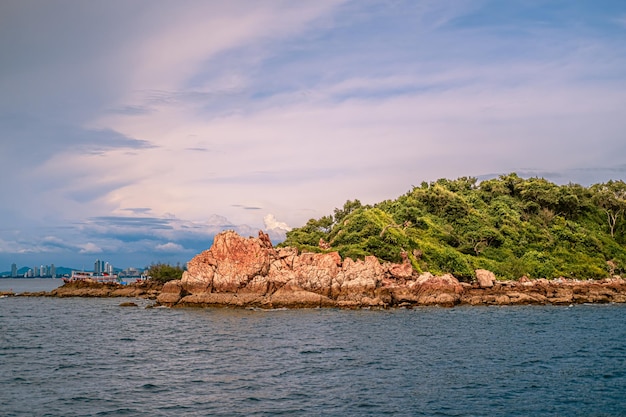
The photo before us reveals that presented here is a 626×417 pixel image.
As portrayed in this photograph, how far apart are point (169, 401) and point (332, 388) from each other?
8389 mm

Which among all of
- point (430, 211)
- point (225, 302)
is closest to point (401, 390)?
point (225, 302)

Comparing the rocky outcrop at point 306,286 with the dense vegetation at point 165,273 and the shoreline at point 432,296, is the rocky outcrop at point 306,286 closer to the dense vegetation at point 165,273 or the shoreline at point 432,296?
the shoreline at point 432,296

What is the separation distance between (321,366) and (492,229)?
80477 mm

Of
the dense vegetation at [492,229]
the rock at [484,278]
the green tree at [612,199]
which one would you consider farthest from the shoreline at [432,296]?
the green tree at [612,199]

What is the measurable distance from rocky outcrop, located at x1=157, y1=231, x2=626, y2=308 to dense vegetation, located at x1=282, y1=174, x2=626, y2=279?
9.24 metres

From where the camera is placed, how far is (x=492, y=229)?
357ft

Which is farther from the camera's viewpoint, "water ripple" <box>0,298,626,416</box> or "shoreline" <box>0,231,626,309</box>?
"shoreline" <box>0,231,626,309</box>

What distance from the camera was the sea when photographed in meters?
26.8

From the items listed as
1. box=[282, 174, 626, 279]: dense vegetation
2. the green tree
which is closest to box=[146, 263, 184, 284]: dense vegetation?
box=[282, 174, 626, 279]: dense vegetation

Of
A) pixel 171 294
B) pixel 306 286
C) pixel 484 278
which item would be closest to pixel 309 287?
pixel 306 286

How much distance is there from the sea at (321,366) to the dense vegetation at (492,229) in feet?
105

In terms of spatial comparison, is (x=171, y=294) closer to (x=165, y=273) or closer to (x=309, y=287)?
(x=309, y=287)

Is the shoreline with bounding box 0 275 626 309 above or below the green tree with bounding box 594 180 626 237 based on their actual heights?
below

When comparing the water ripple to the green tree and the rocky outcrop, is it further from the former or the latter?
the green tree
